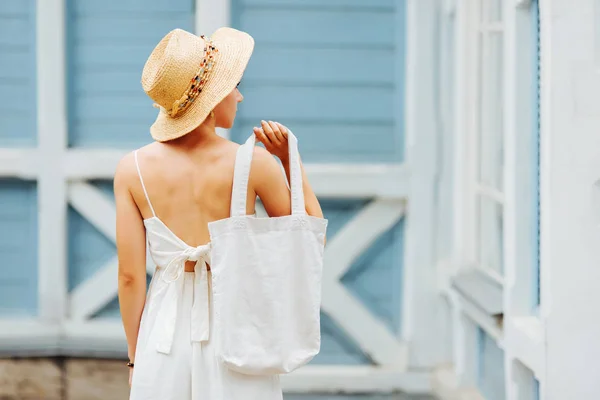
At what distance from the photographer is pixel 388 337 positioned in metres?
5.13

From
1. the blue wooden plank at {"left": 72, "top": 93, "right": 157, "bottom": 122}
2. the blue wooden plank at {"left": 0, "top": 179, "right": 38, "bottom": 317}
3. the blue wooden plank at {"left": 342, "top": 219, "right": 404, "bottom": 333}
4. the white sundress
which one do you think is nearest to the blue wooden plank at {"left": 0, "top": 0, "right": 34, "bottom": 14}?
the blue wooden plank at {"left": 72, "top": 93, "right": 157, "bottom": 122}

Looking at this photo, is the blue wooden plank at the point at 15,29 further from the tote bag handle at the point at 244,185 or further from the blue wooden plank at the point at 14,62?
the tote bag handle at the point at 244,185

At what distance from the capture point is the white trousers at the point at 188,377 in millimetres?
2807

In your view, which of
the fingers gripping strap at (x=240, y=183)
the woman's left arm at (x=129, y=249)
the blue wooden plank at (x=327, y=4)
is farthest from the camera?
the blue wooden plank at (x=327, y=4)

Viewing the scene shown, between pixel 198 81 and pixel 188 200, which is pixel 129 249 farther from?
pixel 198 81

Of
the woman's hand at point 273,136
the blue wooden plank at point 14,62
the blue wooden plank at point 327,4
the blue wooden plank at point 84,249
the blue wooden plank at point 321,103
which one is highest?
the blue wooden plank at point 327,4

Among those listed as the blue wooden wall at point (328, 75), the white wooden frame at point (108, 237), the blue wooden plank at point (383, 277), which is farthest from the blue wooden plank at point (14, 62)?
the blue wooden plank at point (383, 277)

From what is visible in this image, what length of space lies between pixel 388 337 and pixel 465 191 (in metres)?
0.82

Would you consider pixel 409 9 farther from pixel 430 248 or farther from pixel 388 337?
pixel 388 337

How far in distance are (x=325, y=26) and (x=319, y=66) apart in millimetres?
184

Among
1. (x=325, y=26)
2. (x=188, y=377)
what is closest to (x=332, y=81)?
(x=325, y=26)

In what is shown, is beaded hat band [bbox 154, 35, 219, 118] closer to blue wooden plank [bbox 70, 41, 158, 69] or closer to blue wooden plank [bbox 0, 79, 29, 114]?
blue wooden plank [bbox 70, 41, 158, 69]

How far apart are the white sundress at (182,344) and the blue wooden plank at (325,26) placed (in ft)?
7.69

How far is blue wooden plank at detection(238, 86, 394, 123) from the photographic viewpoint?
5070 millimetres
